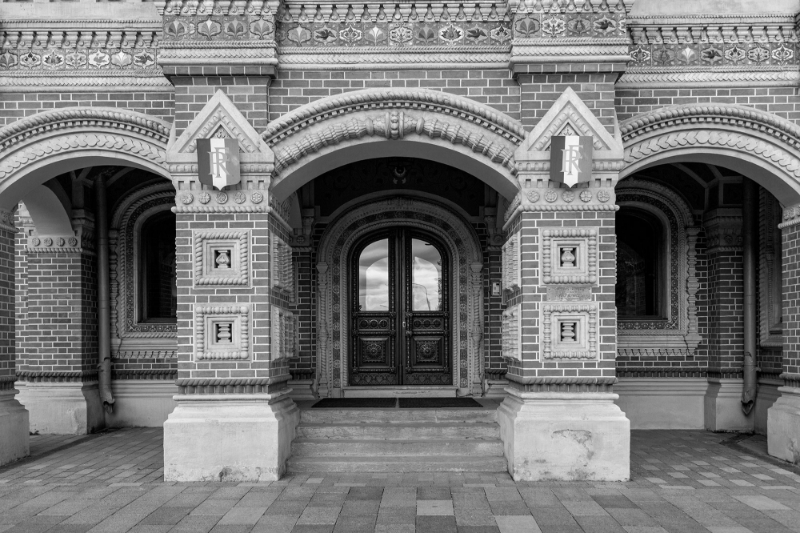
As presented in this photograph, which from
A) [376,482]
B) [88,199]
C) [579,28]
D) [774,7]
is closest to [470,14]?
[579,28]

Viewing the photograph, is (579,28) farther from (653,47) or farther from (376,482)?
(376,482)

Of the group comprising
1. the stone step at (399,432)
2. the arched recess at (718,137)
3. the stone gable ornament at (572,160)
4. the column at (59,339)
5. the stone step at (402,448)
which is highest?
the arched recess at (718,137)

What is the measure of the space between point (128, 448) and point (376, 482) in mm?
3392

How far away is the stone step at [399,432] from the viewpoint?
786 centimetres

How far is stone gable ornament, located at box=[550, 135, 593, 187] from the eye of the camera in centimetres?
705

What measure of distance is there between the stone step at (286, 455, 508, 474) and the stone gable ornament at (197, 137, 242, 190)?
9.48 ft

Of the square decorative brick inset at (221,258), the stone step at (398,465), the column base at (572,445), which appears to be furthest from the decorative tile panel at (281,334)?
the column base at (572,445)

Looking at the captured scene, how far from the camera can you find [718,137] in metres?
7.58

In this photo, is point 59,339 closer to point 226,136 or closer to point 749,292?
point 226,136

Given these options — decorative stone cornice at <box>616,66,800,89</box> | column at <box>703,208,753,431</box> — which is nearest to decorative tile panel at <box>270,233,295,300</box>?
decorative stone cornice at <box>616,66,800,89</box>

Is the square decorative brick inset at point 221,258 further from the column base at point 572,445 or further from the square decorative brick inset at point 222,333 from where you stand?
the column base at point 572,445

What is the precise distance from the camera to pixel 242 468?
7039 millimetres

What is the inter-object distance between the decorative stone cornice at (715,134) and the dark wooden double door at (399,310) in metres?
3.42

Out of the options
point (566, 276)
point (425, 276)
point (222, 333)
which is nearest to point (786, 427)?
point (566, 276)
